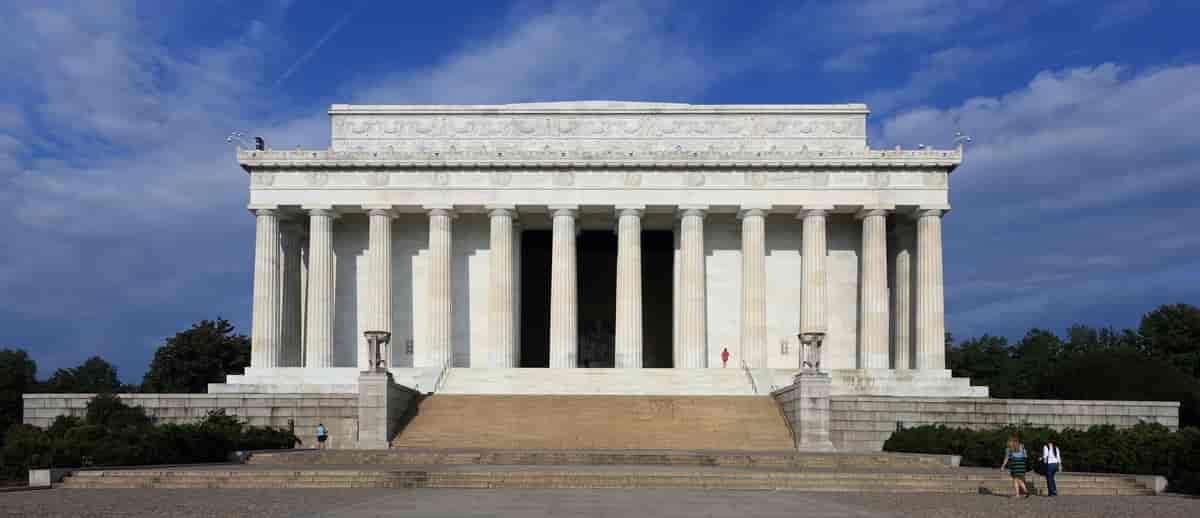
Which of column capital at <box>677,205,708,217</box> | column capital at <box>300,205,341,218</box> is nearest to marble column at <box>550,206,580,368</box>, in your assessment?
column capital at <box>677,205,708,217</box>

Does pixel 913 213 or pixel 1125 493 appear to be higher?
pixel 913 213

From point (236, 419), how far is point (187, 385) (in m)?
35.5

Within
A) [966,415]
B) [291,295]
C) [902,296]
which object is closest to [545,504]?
[966,415]

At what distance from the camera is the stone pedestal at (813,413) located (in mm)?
38844

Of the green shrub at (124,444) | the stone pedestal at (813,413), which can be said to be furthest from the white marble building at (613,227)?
the green shrub at (124,444)

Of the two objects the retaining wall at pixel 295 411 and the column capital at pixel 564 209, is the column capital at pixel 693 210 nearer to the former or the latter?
the column capital at pixel 564 209

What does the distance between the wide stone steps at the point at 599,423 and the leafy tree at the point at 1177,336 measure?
41593 millimetres

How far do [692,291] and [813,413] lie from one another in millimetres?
18576

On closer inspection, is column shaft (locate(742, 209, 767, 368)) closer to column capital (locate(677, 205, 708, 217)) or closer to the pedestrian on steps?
column capital (locate(677, 205, 708, 217))

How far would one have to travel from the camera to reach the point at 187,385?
2813 inches

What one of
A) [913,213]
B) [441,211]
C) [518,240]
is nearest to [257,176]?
[441,211]

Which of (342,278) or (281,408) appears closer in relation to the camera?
(281,408)

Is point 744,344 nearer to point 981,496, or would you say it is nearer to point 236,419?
point 236,419

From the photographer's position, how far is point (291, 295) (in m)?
59.7
